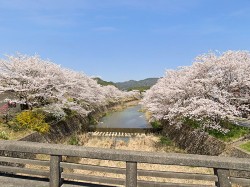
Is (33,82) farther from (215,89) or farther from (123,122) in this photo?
(123,122)

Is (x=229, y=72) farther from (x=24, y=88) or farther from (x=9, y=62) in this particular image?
(x=9, y=62)

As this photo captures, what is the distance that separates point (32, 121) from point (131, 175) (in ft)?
45.5

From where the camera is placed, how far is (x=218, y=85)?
16766 millimetres

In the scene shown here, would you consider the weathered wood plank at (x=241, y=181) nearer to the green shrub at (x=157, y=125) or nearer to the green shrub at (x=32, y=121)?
the green shrub at (x=32, y=121)

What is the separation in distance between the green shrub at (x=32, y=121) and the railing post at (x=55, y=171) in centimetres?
1205

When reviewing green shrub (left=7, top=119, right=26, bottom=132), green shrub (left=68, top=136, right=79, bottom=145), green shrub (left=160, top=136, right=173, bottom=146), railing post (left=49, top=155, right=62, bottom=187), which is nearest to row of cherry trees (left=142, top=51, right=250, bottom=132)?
green shrub (left=160, top=136, right=173, bottom=146)

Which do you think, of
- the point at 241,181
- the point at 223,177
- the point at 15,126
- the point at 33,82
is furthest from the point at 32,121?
the point at 241,181

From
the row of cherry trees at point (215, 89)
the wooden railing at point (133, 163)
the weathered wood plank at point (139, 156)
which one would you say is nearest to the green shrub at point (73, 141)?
the row of cherry trees at point (215, 89)

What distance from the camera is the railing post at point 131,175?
15.9 feet

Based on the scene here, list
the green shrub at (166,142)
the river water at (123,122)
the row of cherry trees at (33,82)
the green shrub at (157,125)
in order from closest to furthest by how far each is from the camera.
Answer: the row of cherry trees at (33,82), the green shrub at (166,142), the green shrub at (157,125), the river water at (123,122)

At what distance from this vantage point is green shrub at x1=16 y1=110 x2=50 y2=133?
16.6 metres

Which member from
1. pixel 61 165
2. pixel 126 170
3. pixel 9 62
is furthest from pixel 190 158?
pixel 9 62

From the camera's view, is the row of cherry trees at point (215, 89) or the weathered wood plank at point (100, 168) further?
the row of cherry trees at point (215, 89)

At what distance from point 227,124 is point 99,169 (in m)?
12.9
